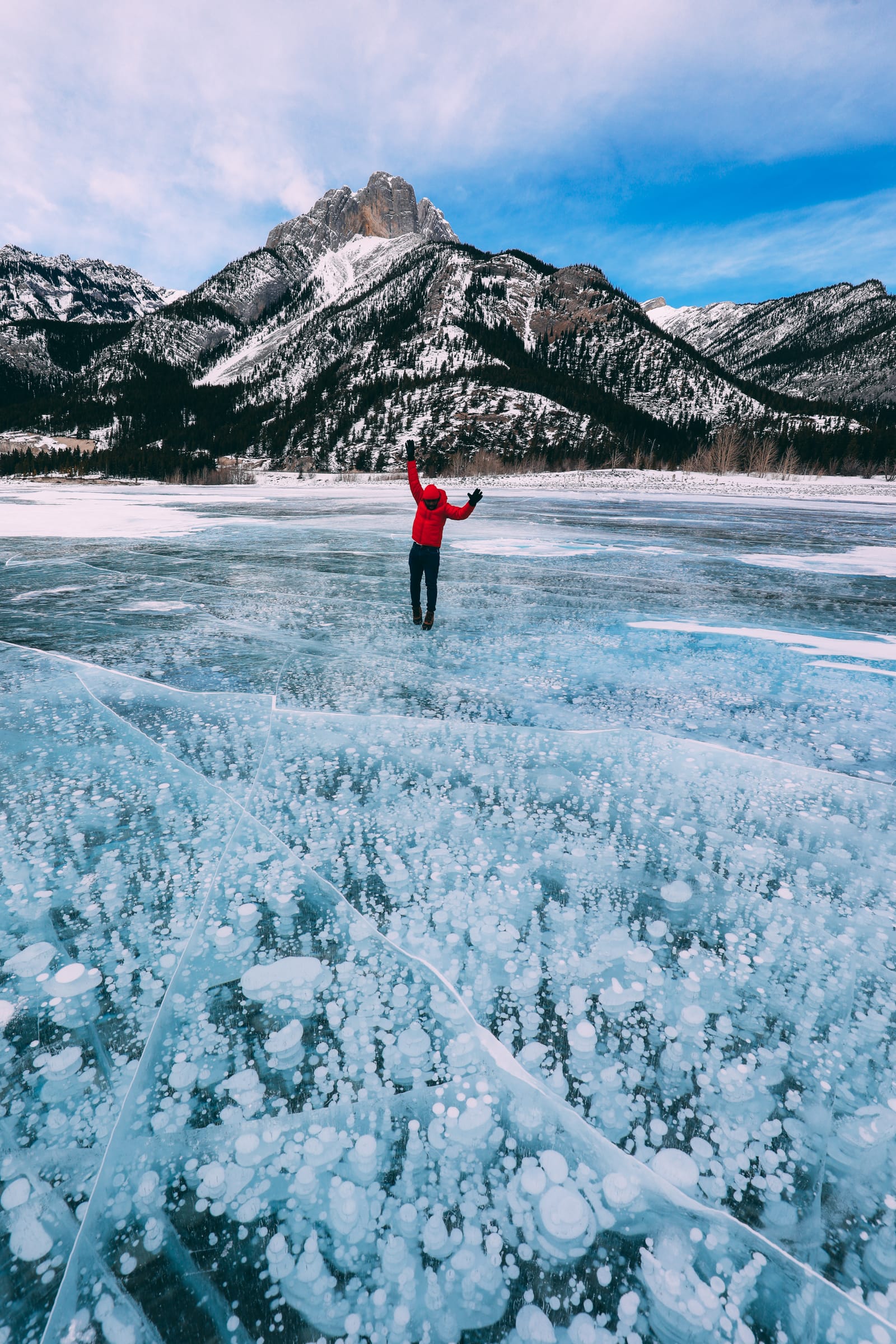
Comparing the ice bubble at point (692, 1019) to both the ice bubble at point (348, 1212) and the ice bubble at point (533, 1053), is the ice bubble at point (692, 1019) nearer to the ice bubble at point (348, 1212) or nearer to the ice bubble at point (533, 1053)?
the ice bubble at point (533, 1053)

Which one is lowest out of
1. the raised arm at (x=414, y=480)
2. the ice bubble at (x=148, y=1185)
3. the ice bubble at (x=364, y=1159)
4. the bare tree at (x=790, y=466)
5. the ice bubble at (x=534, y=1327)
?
the ice bubble at (x=534, y=1327)

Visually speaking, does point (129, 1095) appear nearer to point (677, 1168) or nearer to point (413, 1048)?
point (413, 1048)

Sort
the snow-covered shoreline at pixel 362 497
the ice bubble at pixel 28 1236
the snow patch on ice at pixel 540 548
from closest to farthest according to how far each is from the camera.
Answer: the ice bubble at pixel 28 1236 → the snow patch on ice at pixel 540 548 → the snow-covered shoreline at pixel 362 497

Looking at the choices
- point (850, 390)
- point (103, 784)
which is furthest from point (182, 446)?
point (850, 390)

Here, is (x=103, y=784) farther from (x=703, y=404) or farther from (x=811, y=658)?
(x=703, y=404)

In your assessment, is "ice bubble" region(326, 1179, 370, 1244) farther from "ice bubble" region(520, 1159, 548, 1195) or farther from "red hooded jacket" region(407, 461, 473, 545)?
"red hooded jacket" region(407, 461, 473, 545)

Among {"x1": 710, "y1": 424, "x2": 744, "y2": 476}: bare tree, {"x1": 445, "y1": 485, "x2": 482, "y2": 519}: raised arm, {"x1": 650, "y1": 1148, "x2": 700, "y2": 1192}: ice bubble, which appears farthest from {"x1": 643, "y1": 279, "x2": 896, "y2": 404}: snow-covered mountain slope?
{"x1": 650, "y1": 1148, "x2": 700, "y2": 1192}: ice bubble

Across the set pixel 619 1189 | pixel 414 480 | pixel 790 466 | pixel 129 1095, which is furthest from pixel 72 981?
pixel 790 466

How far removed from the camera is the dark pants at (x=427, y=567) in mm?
5836

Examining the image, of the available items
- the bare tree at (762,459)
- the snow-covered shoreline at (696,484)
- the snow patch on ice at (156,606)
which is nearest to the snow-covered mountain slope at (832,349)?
the bare tree at (762,459)

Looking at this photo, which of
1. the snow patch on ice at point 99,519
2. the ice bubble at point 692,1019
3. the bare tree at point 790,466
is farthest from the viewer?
the bare tree at point 790,466

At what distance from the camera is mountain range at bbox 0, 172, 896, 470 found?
85312 millimetres

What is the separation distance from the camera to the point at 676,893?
236 cm

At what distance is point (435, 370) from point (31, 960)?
109261mm
